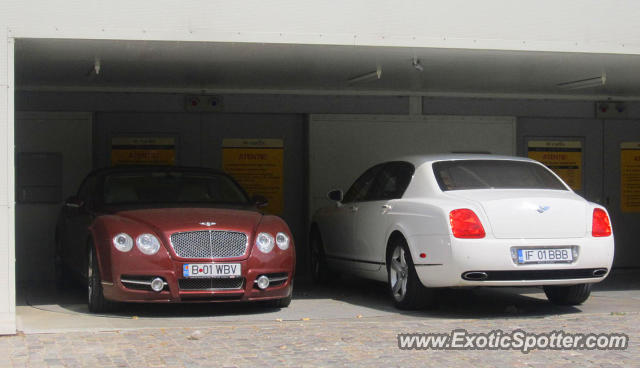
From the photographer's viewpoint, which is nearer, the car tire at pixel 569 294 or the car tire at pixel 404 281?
the car tire at pixel 404 281

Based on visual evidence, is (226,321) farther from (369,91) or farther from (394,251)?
(369,91)

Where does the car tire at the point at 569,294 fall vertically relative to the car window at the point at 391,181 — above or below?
below

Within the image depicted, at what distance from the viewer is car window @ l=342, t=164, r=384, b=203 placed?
1070 centimetres

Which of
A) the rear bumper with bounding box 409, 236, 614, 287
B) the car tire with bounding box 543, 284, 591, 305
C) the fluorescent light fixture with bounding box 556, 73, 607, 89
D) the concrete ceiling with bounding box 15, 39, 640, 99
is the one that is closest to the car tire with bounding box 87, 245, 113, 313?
the concrete ceiling with bounding box 15, 39, 640, 99

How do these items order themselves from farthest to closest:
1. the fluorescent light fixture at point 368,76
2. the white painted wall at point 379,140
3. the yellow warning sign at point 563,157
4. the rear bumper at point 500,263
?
the yellow warning sign at point 563,157 → the white painted wall at point 379,140 → the fluorescent light fixture at point 368,76 → the rear bumper at point 500,263

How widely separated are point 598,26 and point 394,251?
120 inches

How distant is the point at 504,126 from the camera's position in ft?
47.1

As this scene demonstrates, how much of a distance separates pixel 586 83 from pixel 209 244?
20.6ft

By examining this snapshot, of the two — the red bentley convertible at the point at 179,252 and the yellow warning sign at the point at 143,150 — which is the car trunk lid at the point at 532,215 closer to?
the red bentley convertible at the point at 179,252

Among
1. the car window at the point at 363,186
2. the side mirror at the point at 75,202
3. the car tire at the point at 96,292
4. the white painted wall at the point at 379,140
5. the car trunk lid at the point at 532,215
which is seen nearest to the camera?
the car trunk lid at the point at 532,215

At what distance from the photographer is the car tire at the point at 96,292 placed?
8.91 m

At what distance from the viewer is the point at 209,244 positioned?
874 centimetres

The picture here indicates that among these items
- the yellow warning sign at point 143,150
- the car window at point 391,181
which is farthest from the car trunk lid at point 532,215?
the yellow warning sign at point 143,150

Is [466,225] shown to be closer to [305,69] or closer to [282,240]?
[282,240]
